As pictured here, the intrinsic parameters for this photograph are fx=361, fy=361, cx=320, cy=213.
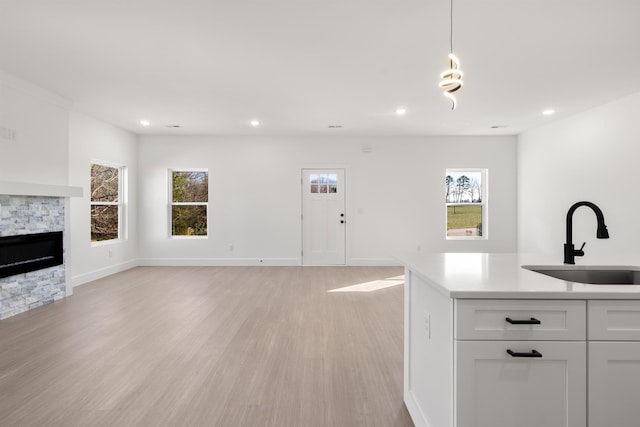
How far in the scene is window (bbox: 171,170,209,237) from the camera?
7559 millimetres

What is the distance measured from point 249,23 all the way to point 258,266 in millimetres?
5207

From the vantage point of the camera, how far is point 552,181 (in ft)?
20.8

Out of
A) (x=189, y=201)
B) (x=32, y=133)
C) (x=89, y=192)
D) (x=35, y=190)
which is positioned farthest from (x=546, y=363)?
(x=189, y=201)

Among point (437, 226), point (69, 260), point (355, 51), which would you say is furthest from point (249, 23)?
point (437, 226)

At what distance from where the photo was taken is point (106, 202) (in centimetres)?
654

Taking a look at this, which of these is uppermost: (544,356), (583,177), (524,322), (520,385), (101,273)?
(583,177)

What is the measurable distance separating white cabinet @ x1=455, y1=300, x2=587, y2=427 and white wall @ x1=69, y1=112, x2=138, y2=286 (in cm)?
549

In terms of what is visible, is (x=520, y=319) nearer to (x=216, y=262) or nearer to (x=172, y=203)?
(x=216, y=262)

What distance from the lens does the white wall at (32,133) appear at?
411 cm

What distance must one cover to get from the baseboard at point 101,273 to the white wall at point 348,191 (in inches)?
13.6

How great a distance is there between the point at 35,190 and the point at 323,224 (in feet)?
15.6

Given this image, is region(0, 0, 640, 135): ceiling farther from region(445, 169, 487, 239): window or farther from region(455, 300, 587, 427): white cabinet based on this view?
region(455, 300, 587, 427): white cabinet

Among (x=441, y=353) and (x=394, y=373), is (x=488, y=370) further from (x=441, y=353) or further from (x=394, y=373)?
(x=394, y=373)

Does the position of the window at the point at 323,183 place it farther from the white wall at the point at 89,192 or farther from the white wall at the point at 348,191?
the white wall at the point at 89,192
